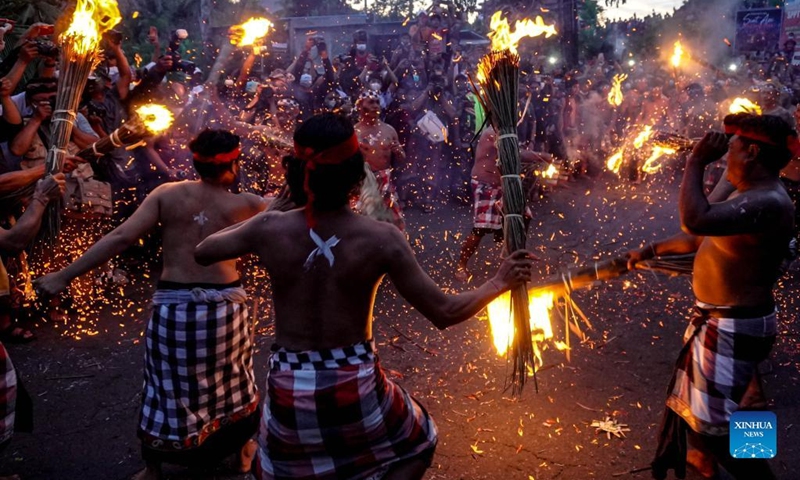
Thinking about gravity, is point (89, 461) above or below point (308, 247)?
below

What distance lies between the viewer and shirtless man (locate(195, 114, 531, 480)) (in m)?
2.34

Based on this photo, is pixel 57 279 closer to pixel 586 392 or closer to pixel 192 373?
pixel 192 373

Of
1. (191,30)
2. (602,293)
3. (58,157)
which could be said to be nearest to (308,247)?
(58,157)

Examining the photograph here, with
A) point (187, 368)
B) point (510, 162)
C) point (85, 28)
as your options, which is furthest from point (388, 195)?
point (510, 162)

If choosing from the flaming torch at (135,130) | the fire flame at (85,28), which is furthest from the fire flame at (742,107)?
the fire flame at (85,28)

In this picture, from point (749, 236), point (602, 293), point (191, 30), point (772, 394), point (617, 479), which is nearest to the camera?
point (749, 236)

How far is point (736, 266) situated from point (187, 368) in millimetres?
3083

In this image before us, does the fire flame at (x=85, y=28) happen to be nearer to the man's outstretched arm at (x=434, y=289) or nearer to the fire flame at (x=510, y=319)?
the man's outstretched arm at (x=434, y=289)

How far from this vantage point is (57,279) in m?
3.15

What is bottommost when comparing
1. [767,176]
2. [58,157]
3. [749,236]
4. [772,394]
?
[772,394]

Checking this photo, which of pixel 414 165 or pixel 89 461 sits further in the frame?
pixel 414 165

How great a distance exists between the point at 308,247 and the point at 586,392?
10.3 feet

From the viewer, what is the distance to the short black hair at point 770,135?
3150 millimetres

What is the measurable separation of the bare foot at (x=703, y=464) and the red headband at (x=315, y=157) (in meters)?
2.92
